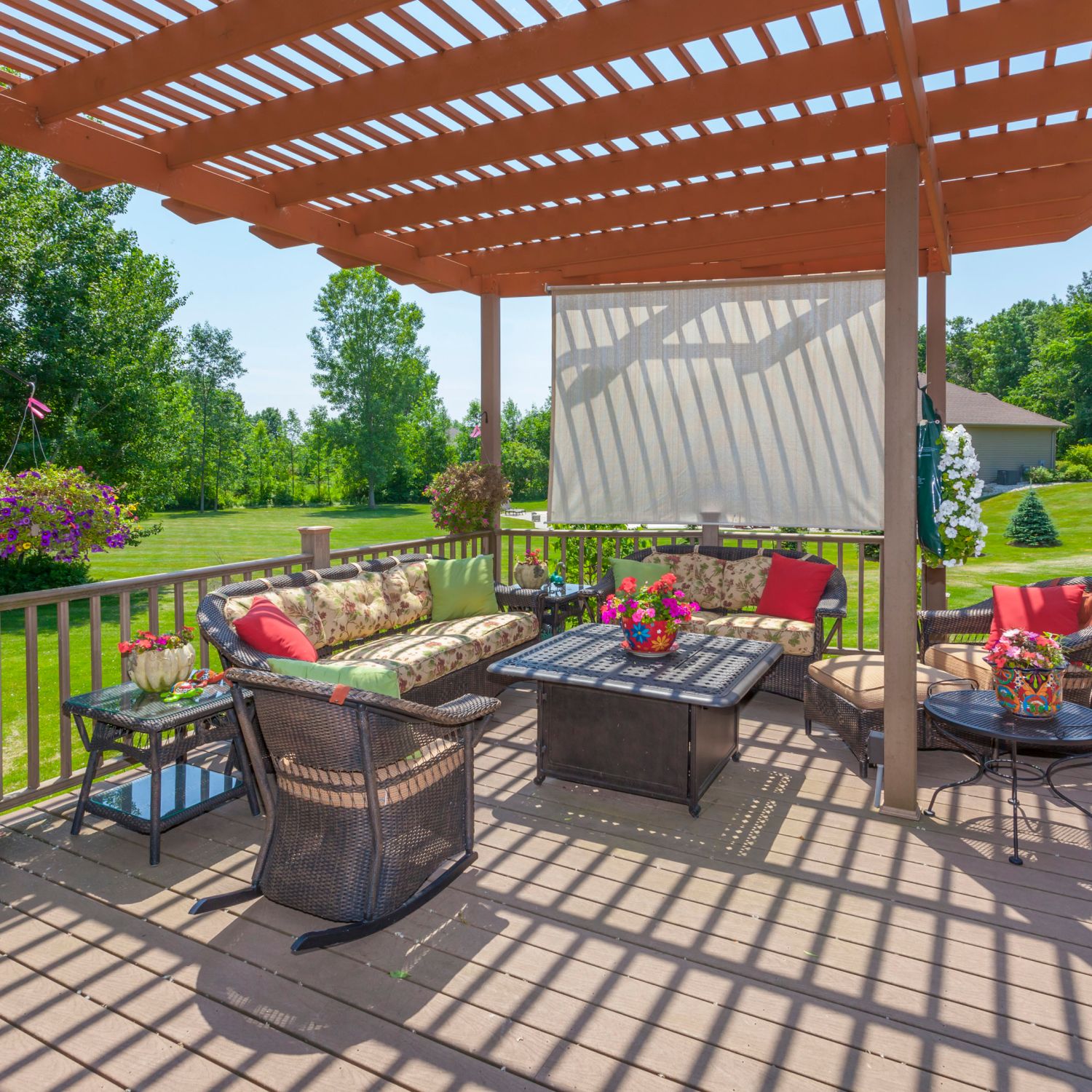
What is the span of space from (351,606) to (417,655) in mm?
588

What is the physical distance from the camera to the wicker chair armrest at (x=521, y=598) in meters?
5.63

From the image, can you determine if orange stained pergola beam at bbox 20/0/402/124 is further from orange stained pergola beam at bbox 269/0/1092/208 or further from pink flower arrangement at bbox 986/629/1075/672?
pink flower arrangement at bbox 986/629/1075/672

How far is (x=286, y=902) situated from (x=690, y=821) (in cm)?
164

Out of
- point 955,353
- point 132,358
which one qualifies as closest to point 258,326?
point 132,358

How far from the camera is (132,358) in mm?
14672

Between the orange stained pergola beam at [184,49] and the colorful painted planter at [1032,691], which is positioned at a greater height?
the orange stained pergola beam at [184,49]

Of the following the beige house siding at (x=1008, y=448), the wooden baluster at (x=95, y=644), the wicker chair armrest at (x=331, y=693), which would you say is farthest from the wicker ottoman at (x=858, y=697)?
the beige house siding at (x=1008, y=448)

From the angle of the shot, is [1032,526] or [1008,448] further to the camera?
[1008,448]

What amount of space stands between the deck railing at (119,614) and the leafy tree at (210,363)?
53.4 feet

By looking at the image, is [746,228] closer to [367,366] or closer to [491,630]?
[491,630]

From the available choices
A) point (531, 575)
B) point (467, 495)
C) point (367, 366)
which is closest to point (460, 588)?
point (531, 575)

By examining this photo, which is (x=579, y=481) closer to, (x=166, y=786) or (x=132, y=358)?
(x=166, y=786)

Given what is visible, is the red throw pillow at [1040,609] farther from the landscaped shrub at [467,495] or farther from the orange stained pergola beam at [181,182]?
the orange stained pergola beam at [181,182]

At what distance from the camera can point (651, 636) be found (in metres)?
3.90
